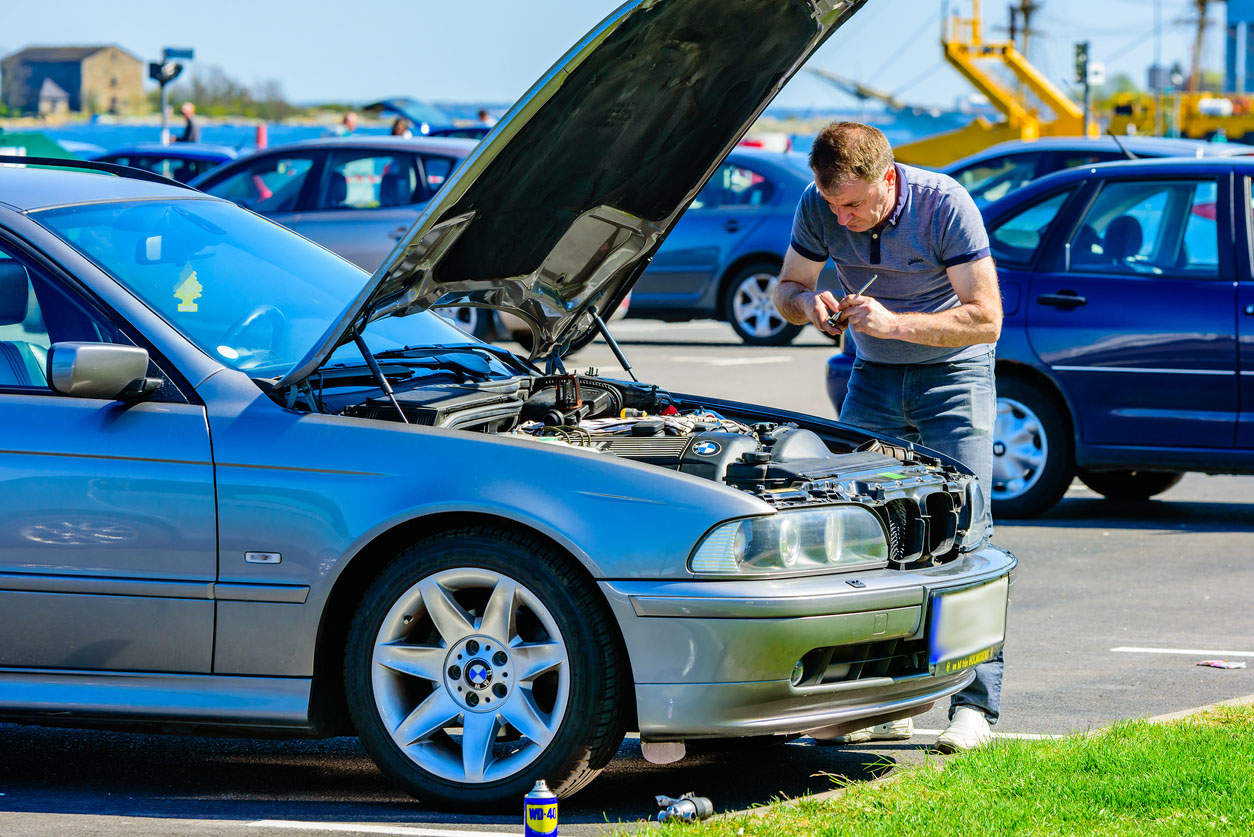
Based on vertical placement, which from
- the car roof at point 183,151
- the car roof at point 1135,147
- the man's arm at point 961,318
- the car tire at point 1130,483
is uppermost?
the car roof at point 1135,147

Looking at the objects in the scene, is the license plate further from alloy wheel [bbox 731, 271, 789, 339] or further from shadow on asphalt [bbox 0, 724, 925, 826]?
alloy wheel [bbox 731, 271, 789, 339]

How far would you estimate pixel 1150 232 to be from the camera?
28.8ft

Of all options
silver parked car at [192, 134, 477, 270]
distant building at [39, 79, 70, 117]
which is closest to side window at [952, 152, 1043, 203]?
silver parked car at [192, 134, 477, 270]

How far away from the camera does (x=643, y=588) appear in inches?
164

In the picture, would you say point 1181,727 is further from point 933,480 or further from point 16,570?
point 16,570

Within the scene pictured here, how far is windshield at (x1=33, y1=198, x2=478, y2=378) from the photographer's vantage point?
4.78 m

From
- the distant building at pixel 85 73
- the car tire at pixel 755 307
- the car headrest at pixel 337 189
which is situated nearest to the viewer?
the car headrest at pixel 337 189

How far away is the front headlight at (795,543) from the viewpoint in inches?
164

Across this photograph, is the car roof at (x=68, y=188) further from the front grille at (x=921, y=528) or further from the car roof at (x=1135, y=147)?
the car roof at (x=1135, y=147)

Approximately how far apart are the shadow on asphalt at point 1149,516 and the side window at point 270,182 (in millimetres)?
7034

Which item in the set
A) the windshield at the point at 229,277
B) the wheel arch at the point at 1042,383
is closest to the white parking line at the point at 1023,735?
the windshield at the point at 229,277

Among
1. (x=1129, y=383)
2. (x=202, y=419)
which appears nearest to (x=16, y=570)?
(x=202, y=419)

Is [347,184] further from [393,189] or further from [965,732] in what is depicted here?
[965,732]

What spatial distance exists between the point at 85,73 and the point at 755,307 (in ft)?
331
